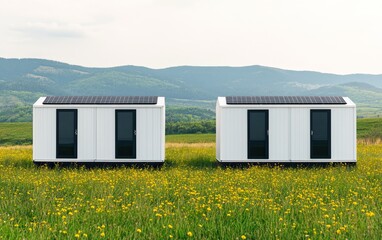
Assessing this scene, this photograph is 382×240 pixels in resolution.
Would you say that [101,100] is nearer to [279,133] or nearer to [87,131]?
[87,131]

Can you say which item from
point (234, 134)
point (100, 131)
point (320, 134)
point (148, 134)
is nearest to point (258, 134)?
point (234, 134)

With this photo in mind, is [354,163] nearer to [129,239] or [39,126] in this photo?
[39,126]

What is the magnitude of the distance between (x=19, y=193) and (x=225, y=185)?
17.5 ft

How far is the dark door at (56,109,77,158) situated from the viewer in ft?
73.6

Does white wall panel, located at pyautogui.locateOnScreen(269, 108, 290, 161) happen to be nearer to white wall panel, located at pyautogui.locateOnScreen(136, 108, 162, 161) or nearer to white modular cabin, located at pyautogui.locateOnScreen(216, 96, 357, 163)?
white modular cabin, located at pyautogui.locateOnScreen(216, 96, 357, 163)

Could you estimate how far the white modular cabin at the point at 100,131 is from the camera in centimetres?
2223

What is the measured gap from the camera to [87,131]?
73.6 feet

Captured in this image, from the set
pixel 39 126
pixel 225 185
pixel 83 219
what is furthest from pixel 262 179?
pixel 39 126

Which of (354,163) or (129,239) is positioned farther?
(354,163)

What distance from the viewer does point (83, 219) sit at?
10102 mm

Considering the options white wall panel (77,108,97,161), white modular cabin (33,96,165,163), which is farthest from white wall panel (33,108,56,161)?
white wall panel (77,108,97,161)

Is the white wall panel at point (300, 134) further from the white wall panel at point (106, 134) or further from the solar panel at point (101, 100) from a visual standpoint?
the white wall panel at point (106, 134)

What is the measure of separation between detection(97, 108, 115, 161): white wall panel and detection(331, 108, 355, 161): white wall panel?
8.78m

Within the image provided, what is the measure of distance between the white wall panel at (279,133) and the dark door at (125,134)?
5432mm
